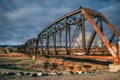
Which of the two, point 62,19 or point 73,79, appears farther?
point 62,19

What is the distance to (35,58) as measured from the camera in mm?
42406

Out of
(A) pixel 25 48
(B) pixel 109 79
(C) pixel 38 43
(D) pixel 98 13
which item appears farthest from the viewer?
(A) pixel 25 48

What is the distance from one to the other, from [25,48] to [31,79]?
2341 inches

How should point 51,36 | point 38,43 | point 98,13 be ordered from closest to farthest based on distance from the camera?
1. point 98,13
2. point 51,36
3. point 38,43

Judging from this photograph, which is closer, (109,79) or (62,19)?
(109,79)

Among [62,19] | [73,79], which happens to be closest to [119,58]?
[73,79]

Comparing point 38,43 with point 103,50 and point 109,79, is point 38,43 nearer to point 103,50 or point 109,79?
point 103,50

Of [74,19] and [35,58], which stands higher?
[74,19]

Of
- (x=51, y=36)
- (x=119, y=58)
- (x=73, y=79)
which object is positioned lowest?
(x=73, y=79)

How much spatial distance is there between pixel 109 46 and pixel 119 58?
4.22 feet

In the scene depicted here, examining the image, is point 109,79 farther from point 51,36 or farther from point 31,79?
point 51,36

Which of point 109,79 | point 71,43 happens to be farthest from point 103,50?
point 109,79

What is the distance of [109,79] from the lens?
1062cm

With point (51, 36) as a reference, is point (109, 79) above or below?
below
